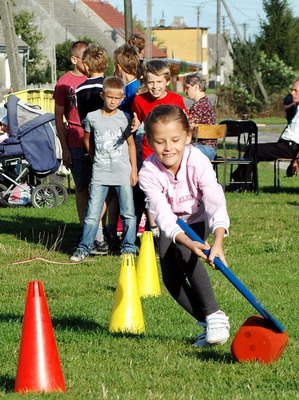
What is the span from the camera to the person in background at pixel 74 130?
9391 mm

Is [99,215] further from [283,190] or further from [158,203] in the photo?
[283,190]

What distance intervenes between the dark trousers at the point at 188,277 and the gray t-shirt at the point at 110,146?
3434mm

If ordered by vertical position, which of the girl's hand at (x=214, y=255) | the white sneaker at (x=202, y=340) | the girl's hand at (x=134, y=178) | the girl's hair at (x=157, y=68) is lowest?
the white sneaker at (x=202, y=340)

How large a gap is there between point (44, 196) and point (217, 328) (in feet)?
27.6

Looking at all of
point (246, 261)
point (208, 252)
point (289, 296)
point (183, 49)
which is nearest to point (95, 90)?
point (246, 261)

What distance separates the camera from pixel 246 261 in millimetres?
8672

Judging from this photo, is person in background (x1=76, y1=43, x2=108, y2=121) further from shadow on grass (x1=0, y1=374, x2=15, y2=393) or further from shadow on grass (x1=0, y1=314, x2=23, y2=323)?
A: shadow on grass (x1=0, y1=374, x2=15, y2=393)

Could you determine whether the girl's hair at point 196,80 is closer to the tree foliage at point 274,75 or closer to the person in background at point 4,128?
the person in background at point 4,128

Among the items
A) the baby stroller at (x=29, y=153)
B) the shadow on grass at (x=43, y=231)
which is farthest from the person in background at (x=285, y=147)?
the shadow on grass at (x=43, y=231)

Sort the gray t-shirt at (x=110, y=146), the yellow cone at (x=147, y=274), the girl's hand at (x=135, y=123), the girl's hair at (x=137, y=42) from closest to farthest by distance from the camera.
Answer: the yellow cone at (x=147, y=274) < the girl's hand at (x=135, y=123) < the gray t-shirt at (x=110, y=146) < the girl's hair at (x=137, y=42)

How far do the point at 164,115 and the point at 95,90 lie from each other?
411 centimetres

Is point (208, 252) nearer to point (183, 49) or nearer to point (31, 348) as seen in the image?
point (31, 348)

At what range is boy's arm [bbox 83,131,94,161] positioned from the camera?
28.6 ft

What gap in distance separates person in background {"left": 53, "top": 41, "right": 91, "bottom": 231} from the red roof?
78597mm
